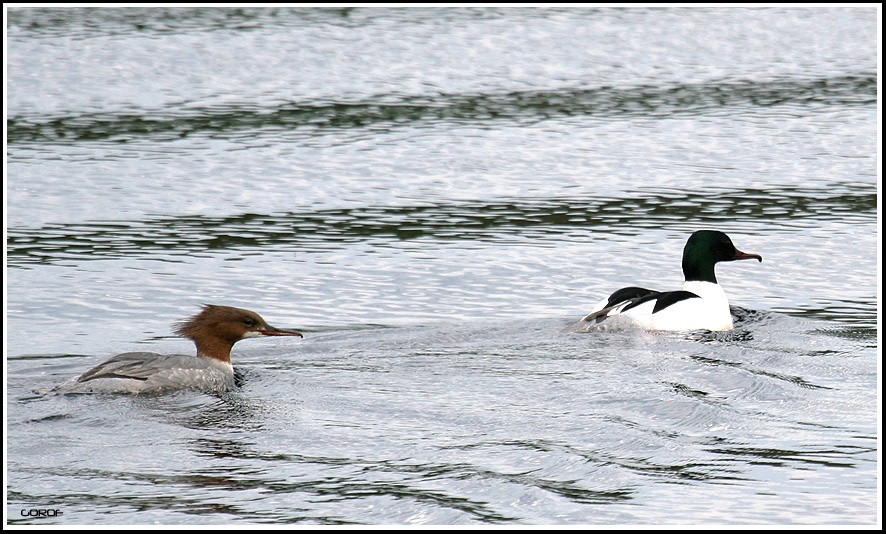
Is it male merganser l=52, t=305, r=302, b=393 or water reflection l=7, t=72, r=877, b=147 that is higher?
water reflection l=7, t=72, r=877, b=147

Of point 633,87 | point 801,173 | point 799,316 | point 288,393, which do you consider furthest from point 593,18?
point 288,393

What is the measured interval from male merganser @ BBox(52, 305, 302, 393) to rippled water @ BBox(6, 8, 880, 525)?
0.15 meters

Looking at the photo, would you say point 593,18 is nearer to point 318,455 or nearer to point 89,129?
point 89,129

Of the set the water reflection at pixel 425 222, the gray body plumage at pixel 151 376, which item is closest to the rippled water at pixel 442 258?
the water reflection at pixel 425 222

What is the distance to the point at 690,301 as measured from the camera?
906cm

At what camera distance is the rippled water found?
5.86 metres

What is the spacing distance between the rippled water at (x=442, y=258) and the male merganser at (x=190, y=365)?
15 centimetres

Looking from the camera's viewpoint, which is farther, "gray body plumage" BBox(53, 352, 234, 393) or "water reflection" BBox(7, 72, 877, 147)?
"water reflection" BBox(7, 72, 877, 147)

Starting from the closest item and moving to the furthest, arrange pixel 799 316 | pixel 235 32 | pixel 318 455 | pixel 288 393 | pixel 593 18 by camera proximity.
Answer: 1. pixel 318 455
2. pixel 288 393
3. pixel 799 316
4. pixel 235 32
5. pixel 593 18

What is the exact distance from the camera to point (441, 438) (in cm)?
640

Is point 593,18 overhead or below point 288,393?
overhead

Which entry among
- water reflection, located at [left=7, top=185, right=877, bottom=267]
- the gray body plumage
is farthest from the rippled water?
the gray body plumage

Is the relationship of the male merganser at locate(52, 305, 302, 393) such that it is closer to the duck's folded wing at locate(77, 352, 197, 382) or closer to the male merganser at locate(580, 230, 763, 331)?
→ the duck's folded wing at locate(77, 352, 197, 382)

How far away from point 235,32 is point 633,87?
5.96m
